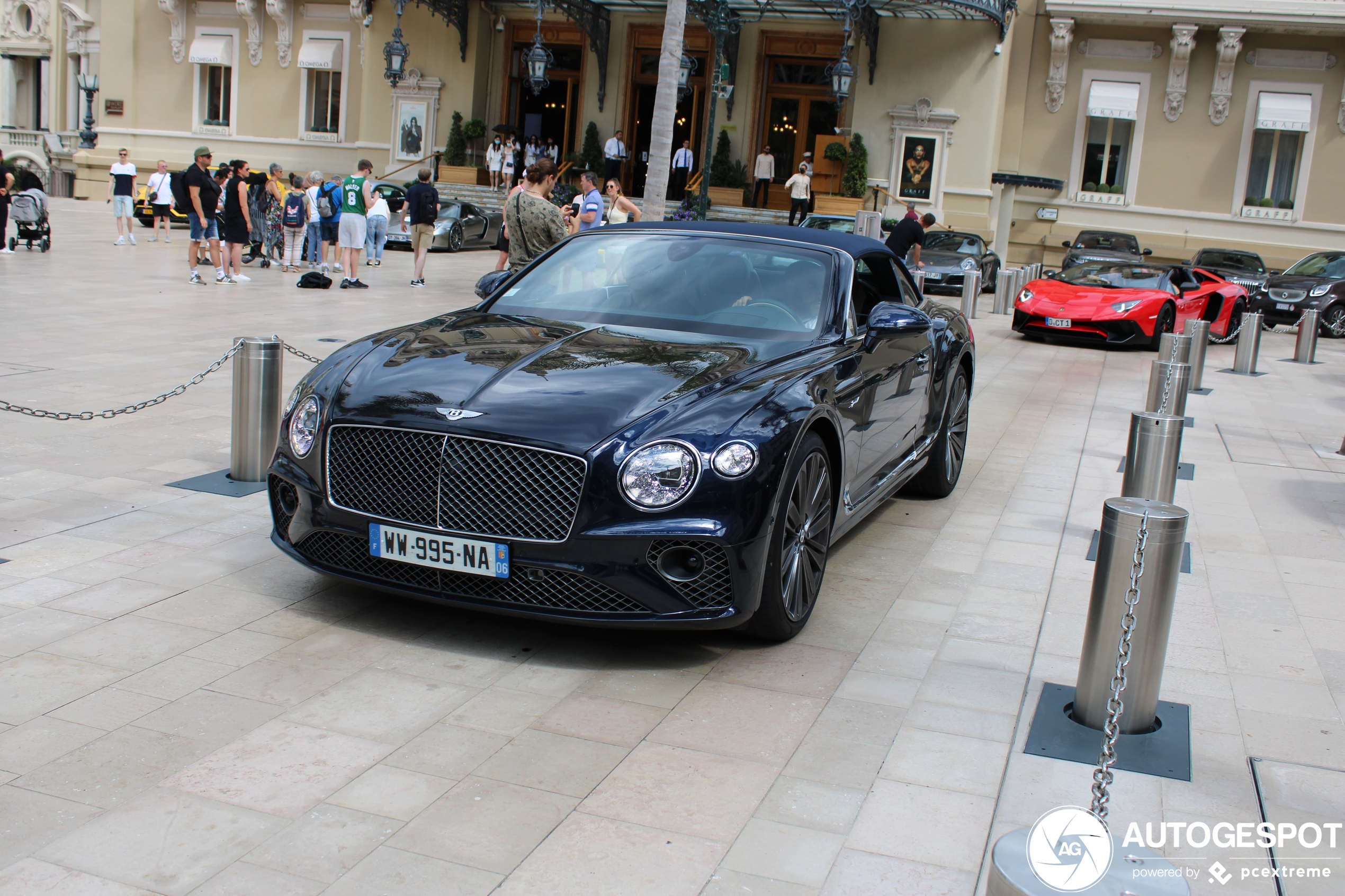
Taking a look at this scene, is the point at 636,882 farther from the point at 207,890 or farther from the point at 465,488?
the point at 465,488

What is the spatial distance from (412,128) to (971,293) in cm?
2139

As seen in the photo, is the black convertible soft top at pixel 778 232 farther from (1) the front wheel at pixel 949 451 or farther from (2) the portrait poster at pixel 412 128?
(2) the portrait poster at pixel 412 128

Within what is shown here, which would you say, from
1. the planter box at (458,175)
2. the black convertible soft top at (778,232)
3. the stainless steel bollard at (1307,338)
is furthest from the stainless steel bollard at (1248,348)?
the planter box at (458,175)

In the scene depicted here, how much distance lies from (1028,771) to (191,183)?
1651 centimetres

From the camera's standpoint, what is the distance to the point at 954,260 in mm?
23766

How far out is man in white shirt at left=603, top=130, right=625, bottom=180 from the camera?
3384cm

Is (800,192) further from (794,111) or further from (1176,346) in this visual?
(1176,346)

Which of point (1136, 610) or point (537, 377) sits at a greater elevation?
point (537, 377)

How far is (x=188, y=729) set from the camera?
3.65m

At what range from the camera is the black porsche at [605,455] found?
413cm

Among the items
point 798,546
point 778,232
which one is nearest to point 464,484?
point 798,546

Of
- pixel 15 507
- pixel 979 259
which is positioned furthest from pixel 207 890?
pixel 979 259

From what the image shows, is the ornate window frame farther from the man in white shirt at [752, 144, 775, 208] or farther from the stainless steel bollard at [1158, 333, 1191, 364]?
the stainless steel bollard at [1158, 333, 1191, 364]

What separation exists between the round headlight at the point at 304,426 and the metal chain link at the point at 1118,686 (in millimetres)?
2896
